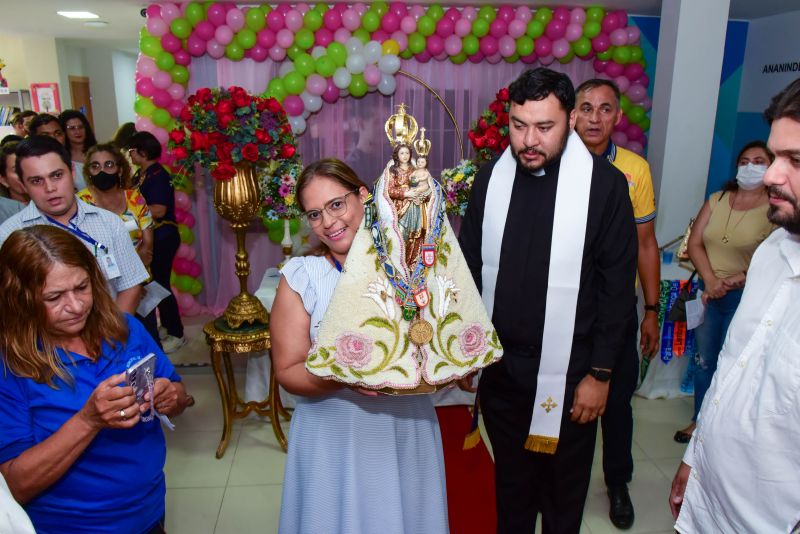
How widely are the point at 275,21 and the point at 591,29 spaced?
2554mm

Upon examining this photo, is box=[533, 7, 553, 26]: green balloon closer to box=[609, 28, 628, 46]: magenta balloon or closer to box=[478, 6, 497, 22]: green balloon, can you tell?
box=[478, 6, 497, 22]: green balloon

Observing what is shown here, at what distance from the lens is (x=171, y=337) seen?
4.57 meters

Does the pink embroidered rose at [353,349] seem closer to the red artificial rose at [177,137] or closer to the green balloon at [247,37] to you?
the red artificial rose at [177,137]

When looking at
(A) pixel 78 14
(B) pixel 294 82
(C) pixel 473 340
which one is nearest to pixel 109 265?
(C) pixel 473 340

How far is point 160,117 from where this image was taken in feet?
15.2

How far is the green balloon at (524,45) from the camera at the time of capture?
479cm

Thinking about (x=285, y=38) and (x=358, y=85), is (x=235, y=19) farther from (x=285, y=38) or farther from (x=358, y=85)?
(x=358, y=85)

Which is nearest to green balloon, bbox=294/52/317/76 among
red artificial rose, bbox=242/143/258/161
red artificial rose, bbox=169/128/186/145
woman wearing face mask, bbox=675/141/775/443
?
red artificial rose, bbox=169/128/186/145

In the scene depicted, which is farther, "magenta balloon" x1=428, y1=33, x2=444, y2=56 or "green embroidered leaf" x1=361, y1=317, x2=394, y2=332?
"magenta balloon" x1=428, y1=33, x2=444, y2=56

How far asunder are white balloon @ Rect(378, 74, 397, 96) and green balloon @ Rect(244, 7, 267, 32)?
102 cm

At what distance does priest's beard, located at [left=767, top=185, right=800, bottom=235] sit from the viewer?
1130mm

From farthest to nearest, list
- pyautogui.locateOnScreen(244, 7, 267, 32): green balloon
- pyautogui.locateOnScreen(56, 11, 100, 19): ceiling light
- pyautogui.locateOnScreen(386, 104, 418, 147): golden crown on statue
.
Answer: pyautogui.locateOnScreen(56, 11, 100, 19): ceiling light → pyautogui.locateOnScreen(244, 7, 267, 32): green balloon → pyautogui.locateOnScreen(386, 104, 418, 147): golden crown on statue

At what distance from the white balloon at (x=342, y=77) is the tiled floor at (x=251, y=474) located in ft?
8.55

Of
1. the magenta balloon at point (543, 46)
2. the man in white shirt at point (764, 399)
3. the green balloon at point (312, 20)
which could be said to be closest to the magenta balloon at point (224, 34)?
the green balloon at point (312, 20)
